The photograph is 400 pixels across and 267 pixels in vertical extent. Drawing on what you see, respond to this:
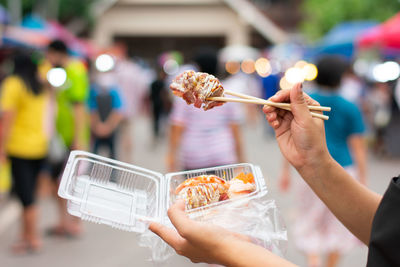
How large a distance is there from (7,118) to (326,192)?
3.48 m

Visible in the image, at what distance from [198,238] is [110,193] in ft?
1.17

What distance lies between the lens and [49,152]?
462cm

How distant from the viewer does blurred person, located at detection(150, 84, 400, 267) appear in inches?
44.0

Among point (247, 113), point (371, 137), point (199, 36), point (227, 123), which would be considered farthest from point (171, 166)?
point (199, 36)

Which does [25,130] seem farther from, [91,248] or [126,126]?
[126,126]

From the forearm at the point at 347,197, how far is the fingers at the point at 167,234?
0.51 meters

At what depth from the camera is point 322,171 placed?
5.12 feet

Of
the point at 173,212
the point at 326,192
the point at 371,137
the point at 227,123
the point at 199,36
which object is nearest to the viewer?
the point at 173,212

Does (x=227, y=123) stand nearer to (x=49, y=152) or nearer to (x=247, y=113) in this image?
(x=49, y=152)

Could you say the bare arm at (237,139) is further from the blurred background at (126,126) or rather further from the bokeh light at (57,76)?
the bokeh light at (57,76)

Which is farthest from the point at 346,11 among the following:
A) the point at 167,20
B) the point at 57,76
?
the point at 57,76

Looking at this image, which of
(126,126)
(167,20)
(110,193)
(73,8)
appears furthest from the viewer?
(167,20)

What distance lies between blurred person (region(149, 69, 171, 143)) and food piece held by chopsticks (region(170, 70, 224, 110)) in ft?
31.5

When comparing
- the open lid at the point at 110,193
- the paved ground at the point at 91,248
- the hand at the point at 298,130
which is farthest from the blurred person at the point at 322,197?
the paved ground at the point at 91,248
